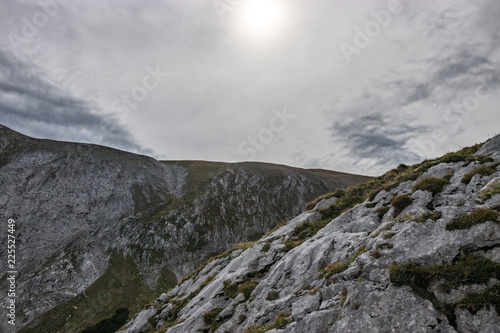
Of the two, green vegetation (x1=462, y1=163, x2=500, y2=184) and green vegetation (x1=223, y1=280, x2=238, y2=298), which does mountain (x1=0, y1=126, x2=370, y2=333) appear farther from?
green vegetation (x1=462, y1=163, x2=500, y2=184)

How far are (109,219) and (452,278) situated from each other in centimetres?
10492

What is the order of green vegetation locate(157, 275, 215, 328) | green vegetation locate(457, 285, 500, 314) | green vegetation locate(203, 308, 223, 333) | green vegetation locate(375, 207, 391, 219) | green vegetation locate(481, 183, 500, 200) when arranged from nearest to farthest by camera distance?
green vegetation locate(457, 285, 500, 314)
green vegetation locate(481, 183, 500, 200)
green vegetation locate(203, 308, 223, 333)
green vegetation locate(375, 207, 391, 219)
green vegetation locate(157, 275, 215, 328)

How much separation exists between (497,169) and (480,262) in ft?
29.6

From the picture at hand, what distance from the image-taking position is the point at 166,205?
108000 mm

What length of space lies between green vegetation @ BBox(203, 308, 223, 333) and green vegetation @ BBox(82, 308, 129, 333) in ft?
154

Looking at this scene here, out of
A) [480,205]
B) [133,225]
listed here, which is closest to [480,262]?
[480,205]

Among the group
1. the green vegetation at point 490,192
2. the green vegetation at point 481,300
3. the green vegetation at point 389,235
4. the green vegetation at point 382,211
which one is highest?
the green vegetation at point 490,192

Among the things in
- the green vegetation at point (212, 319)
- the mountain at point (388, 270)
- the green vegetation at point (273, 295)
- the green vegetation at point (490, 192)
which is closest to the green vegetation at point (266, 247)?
the mountain at point (388, 270)

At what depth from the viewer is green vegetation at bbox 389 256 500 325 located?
28.3 feet

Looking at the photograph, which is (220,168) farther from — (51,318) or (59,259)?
(51,318)

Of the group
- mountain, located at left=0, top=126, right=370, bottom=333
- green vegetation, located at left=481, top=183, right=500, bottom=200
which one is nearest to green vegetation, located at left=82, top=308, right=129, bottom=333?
mountain, located at left=0, top=126, right=370, bottom=333

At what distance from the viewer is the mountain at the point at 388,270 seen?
30.5ft

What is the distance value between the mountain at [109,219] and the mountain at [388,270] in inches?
2312

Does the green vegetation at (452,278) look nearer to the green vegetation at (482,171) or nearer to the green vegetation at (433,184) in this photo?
the green vegetation at (433,184)
